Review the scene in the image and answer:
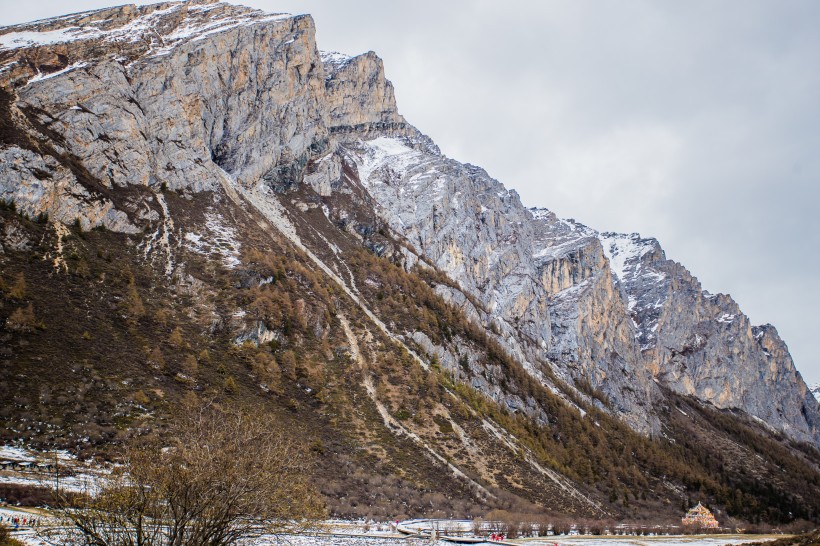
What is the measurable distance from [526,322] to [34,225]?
153m

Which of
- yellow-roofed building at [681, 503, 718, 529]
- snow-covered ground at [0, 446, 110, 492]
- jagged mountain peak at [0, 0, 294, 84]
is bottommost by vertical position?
yellow-roofed building at [681, 503, 718, 529]

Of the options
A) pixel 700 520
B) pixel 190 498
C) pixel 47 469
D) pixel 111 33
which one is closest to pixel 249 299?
pixel 47 469

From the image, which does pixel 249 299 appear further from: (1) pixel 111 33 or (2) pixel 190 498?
(1) pixel 111 33

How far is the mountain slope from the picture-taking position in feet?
194

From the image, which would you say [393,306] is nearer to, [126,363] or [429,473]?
[429,473]

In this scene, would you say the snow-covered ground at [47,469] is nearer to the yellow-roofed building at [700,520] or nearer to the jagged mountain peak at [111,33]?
the jagged mountain peak at [111,33]

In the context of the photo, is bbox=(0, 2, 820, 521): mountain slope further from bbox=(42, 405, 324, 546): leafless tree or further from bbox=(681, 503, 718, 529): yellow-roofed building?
bbox=(42, 405, 324, 546): leafless tree

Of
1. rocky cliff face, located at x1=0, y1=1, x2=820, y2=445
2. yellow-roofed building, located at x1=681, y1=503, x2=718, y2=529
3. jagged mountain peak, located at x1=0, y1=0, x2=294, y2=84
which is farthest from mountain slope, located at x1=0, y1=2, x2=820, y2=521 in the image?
yellow-roofed building, located at x1=681, y1=503, x2=718, y2=529

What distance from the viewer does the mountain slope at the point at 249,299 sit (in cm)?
5900

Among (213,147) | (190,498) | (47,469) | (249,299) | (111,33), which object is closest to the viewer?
(190,498)

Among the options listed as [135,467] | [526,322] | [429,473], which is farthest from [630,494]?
[135,467]

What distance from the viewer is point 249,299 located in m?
80.9

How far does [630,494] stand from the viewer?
106 meters

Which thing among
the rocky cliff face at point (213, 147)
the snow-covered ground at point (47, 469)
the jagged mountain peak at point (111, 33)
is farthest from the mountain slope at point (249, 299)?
the snow-covered ground at point (47, 469)
